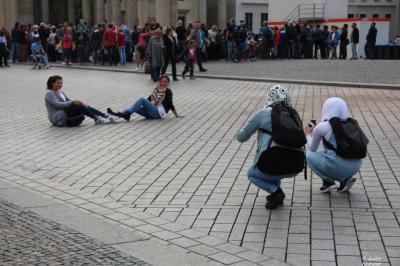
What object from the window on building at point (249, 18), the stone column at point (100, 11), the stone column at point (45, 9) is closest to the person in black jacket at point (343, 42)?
the stone column at point (45, 9)

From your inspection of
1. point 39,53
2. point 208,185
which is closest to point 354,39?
point 39,53

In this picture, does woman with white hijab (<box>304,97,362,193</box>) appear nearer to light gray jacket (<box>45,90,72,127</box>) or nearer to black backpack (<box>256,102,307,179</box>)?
black backpack (<box>256,102,307,179</box>)

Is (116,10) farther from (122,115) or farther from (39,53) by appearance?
(122,115)

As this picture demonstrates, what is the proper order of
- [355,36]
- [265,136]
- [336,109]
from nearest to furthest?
[265,136], [336,109], [355,36]

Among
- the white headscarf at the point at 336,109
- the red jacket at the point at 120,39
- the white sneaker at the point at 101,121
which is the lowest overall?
the white sneaker at the point at 101,121

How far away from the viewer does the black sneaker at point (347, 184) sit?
6.78 metres

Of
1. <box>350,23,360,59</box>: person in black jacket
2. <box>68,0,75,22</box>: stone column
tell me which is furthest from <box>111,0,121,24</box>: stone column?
<box>350,23,360,59</box>: person in black jacket

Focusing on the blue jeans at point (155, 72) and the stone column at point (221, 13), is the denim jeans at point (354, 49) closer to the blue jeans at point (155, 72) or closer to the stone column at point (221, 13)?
the blue jeans at point (155, 72)

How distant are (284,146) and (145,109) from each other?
6599 millimetres

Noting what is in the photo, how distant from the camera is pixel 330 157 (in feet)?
21.6

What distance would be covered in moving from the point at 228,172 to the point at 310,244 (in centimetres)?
282

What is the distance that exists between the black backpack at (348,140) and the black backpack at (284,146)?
489mm

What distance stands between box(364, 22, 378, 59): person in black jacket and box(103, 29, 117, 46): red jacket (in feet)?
39.7

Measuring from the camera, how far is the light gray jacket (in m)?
11.7
